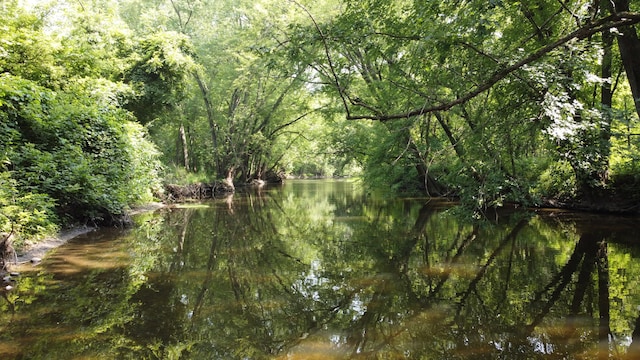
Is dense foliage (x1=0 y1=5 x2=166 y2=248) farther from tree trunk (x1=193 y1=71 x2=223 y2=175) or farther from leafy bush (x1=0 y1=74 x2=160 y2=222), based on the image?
tree trunk (x1=193 y1=71 x2=223 y2=175)

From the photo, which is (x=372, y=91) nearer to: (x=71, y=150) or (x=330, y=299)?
(x=71, y=150)

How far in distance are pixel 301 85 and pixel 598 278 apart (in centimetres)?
1966

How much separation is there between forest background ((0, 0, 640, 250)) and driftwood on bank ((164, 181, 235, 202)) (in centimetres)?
93

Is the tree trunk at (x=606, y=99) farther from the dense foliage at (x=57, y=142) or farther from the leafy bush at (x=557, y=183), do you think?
the dense foliage at (x=57, y=142)

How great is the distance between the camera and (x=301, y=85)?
22828 mm

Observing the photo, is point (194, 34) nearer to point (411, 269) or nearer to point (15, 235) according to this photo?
point (15, 235)

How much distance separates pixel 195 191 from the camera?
63.0 feet

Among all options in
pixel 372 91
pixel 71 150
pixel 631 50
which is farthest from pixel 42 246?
pixel 372 91

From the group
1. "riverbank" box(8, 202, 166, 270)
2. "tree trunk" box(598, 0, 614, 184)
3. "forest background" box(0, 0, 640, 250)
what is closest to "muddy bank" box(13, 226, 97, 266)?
"riverbank" box(8, 202, 166, 270)

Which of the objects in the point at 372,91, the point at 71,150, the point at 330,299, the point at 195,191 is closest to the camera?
the point at 330,299

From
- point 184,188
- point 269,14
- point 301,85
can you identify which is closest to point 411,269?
point 184,188

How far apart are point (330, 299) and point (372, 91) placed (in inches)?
463

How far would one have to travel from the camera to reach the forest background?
521 cm

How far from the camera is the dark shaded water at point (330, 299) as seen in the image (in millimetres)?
3195
